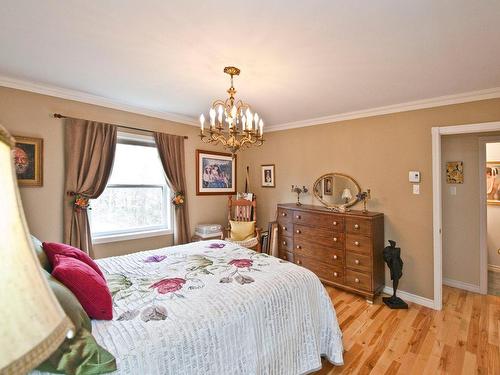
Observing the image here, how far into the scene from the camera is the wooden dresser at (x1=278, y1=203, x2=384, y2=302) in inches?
117

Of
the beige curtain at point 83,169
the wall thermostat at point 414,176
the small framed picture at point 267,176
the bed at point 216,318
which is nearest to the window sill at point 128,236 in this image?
the beige curtain at point 83,169

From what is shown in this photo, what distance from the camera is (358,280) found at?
304 centimetres

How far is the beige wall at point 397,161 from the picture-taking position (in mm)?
2887

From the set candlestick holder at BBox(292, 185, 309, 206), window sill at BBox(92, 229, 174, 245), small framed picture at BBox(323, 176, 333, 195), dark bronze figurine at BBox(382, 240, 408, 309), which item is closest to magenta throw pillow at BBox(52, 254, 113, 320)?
window sill at BBox(92, 229, 174, 245)

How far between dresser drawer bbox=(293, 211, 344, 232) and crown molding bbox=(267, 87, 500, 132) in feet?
4.72

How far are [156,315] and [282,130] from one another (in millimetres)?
3553

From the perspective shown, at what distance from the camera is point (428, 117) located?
9.52ft

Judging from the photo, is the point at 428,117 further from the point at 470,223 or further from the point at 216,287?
the point at 216,287

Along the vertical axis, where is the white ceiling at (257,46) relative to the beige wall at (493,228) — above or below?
above

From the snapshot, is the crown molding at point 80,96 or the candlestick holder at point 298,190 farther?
the candlestick holder at point 298,190

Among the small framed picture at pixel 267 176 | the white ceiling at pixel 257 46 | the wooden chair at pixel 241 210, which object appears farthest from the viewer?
the small framed picture at pixel 267 176

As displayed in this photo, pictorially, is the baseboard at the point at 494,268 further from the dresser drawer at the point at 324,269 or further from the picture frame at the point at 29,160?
the picture frame at the point at 29,160

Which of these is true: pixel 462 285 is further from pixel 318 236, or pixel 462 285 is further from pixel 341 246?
pixel 318 236

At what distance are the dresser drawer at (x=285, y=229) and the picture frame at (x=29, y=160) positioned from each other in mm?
3084
